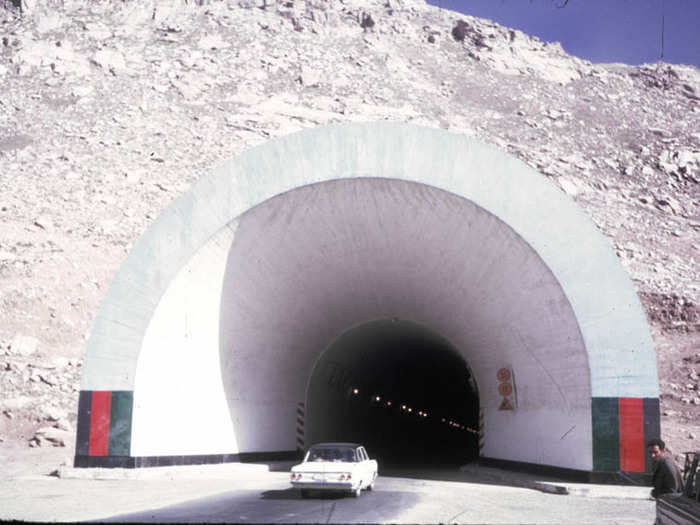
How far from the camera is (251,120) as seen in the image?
64500mm

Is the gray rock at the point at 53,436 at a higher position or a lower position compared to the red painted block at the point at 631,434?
lower

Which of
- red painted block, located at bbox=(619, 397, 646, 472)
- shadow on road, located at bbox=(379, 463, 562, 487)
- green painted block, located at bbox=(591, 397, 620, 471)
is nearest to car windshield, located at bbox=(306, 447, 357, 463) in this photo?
Answer: shadow on road, located at bbox=(379, 463, 562, 487)

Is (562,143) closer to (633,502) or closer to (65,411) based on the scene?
(65,411)

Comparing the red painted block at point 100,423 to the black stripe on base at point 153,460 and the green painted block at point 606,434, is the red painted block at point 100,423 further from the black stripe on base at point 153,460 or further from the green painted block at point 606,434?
the green painted block at point 606,434

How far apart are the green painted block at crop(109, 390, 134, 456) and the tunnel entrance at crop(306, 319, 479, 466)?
23.0ft

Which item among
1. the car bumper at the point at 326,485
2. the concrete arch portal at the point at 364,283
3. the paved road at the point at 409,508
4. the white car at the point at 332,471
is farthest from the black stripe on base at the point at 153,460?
the car bumper at the point at 326,485

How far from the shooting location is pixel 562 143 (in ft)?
224

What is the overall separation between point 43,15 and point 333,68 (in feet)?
106

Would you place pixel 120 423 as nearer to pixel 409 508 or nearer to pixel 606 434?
pixel 409 508

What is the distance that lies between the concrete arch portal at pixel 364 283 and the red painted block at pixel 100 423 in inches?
1.5

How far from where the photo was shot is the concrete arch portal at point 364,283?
15.5 metres

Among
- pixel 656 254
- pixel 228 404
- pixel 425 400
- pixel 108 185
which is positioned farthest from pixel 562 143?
pixel 228 404

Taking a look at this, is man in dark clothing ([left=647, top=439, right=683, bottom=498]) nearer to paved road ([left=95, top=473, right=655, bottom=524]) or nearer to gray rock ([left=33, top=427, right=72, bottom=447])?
paved road ([left=95, top=473, right=655, bottom=524])

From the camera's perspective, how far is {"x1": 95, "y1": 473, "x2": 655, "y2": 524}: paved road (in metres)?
10.6
